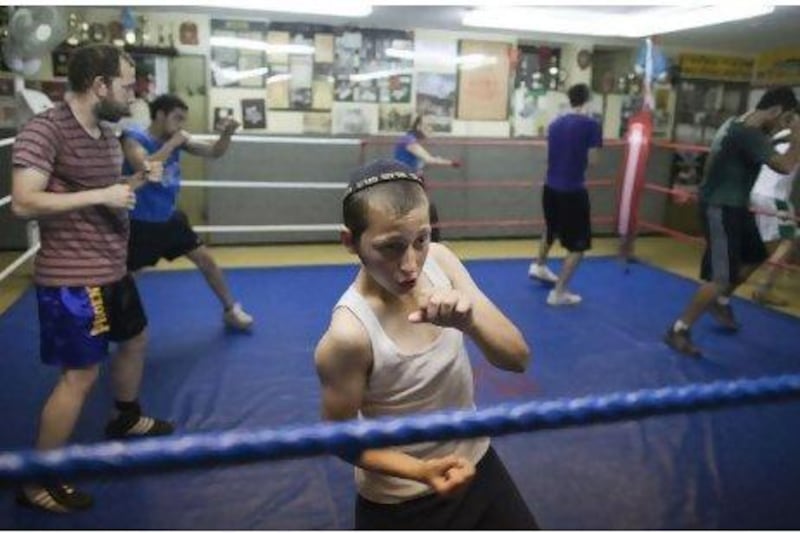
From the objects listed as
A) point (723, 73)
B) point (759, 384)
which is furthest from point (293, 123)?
point (759, 384)

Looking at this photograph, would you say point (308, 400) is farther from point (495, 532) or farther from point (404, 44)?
point (404, 44)

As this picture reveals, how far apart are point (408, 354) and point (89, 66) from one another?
1.45m

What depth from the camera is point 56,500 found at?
6.63ft

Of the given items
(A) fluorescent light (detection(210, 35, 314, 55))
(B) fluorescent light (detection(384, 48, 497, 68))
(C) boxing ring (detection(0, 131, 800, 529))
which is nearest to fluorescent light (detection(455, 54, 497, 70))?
(B) fluorescent light (detection(384, 48, 497, 68))

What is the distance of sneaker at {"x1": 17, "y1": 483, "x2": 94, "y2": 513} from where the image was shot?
2023 mm

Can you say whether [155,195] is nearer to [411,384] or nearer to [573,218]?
[411,384]

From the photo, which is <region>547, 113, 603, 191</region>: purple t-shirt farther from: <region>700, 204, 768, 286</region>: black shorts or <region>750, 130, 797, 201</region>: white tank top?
<region>750, 130, 797, 201</region>: white tank top

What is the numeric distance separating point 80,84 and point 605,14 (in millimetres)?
4563

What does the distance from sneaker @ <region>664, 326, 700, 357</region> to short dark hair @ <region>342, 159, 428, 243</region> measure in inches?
116

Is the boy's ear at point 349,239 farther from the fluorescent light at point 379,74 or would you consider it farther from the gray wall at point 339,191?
the fluorescent light at point 379,74

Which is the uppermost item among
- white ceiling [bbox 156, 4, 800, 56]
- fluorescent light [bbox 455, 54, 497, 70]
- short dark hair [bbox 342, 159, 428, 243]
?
white ceiling [bbox 156, 4, 800, 56]

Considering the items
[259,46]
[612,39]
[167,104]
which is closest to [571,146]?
[167,104]

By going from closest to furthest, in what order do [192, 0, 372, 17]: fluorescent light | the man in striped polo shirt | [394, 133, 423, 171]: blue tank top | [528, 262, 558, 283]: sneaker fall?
the man in striped polo shirt
[192, 0, 372, 17]: fluorescent light
[394, 133, 423, 171]: blue tank top
[528, 262, 558, 283]: sneaker

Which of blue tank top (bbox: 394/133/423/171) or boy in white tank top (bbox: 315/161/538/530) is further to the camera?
blue tank top (bbox: 394/133/423/171)
